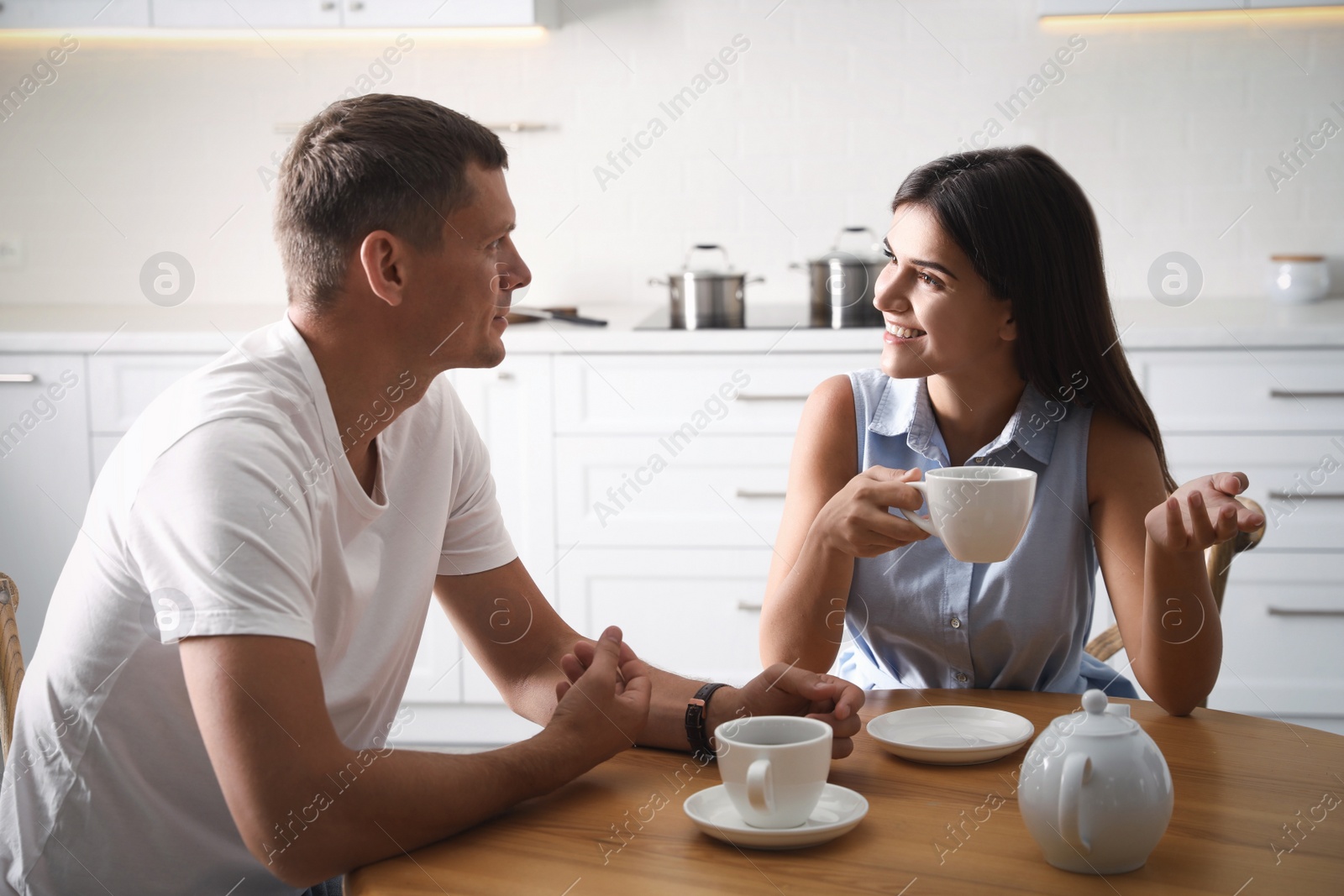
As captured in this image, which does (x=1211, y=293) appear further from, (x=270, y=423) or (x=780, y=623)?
(x=270, y=423)

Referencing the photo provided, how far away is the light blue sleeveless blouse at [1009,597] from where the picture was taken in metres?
1.37

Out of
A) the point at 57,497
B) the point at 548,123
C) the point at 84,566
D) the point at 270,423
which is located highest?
the point at 548,123

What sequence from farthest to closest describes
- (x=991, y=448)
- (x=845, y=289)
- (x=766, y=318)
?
(x=766, y=318)
(x=845, y=289)
(x=991, y=448)

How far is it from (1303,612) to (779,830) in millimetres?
2163

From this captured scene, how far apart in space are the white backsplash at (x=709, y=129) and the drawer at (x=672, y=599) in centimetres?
91

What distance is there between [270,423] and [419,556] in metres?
0.27

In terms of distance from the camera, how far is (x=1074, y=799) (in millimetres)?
771

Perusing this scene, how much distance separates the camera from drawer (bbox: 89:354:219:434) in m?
2.71

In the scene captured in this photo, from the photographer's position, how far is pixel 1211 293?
3.12 m

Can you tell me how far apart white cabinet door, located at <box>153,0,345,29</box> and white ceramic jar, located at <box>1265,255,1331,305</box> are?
2.40m

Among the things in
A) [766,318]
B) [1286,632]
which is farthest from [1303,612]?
[766,318]

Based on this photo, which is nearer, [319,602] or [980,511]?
[980,511]

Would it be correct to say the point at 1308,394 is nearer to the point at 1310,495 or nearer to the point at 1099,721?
the point at 1310,495

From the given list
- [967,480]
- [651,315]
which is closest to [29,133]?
[651,315]
